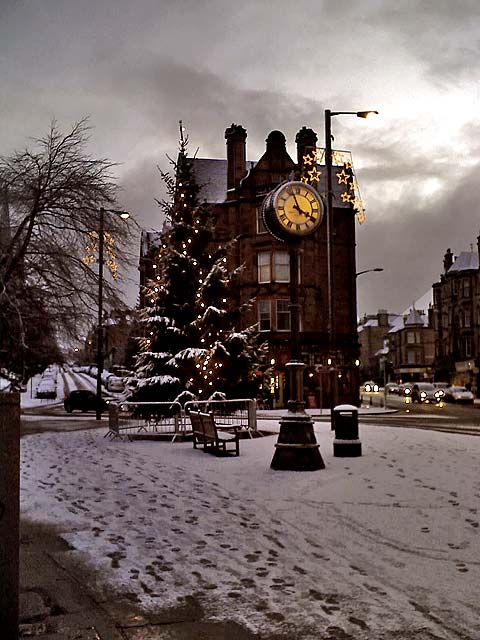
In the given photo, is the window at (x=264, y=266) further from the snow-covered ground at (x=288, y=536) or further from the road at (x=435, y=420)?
the snow-covered ground at (x=288, y=536)

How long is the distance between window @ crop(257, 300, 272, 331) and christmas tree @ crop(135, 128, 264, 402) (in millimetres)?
18709

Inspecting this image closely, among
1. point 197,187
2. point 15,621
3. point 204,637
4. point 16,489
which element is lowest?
Answer: point 204,637

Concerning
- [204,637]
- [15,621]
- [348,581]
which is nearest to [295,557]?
[348,581]

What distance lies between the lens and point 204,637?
5.25 meters

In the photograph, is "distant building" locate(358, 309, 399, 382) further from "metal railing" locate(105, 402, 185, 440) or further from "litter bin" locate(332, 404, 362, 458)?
"litter bin" locate(332, 404, 362, 458)

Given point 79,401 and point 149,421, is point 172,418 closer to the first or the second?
point 149,421

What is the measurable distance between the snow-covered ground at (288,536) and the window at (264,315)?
3352cm

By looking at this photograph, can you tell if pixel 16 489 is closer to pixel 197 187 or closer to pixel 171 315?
pixel 171 315

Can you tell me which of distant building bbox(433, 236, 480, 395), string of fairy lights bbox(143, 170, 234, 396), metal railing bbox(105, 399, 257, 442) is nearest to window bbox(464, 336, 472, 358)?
distant building bbox(433, 236, 480, 395)

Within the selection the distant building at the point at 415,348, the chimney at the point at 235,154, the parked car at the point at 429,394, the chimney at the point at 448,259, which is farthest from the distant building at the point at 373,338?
the chimney at the point at 235,154

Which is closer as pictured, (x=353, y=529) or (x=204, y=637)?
(x=204, y=637)

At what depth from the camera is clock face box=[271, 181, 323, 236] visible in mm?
14633

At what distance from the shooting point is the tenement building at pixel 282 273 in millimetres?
48688

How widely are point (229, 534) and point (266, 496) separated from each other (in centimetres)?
267
